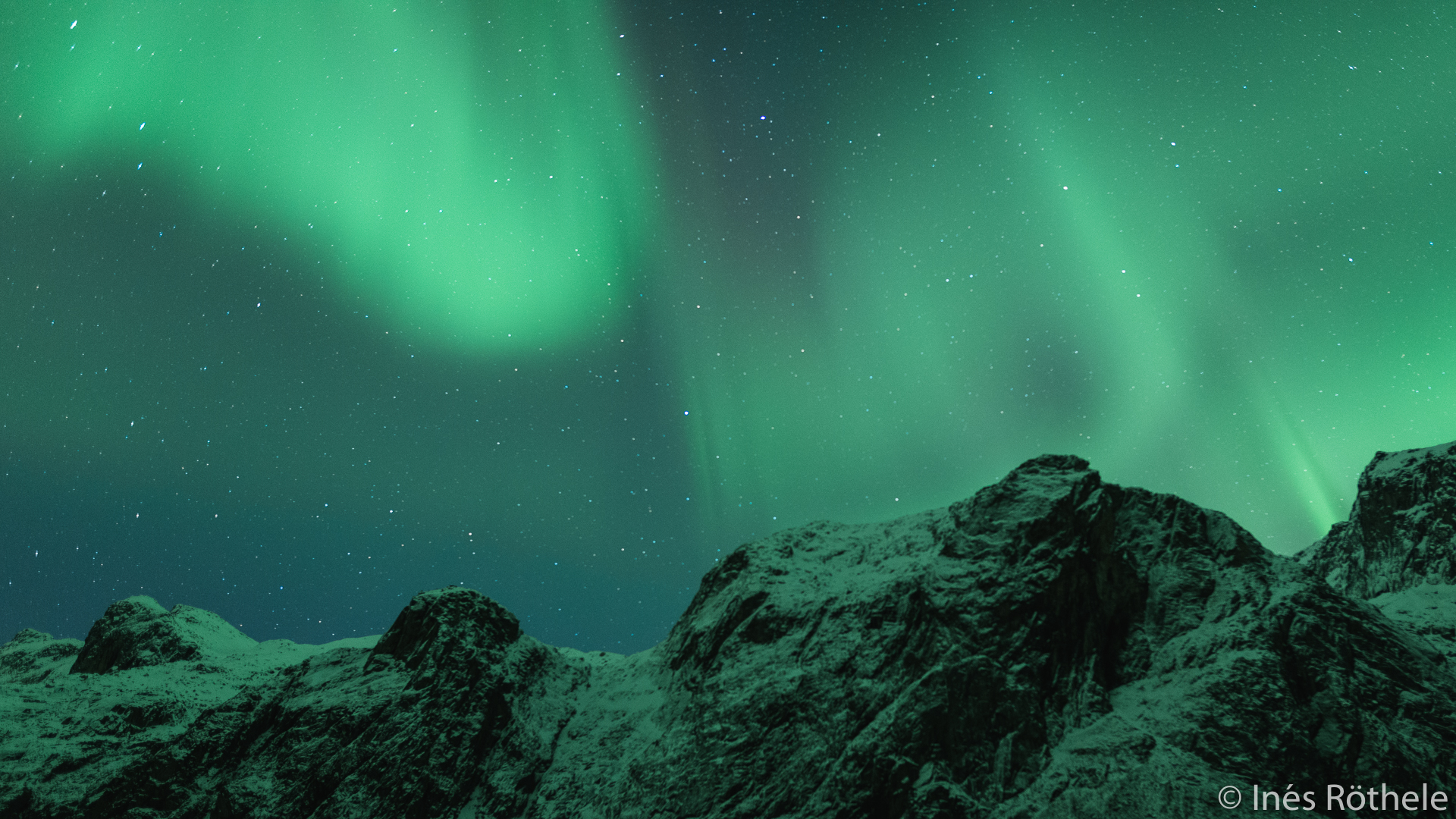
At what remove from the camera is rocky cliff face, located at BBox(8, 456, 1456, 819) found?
123 ft

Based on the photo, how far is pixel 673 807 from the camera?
136 feet

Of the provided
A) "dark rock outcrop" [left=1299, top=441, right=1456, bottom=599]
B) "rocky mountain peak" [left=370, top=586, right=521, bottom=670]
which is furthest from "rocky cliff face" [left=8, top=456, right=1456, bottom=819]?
"dark rock outcrop" [left=1299, top=441, right=1456, bottom=599]

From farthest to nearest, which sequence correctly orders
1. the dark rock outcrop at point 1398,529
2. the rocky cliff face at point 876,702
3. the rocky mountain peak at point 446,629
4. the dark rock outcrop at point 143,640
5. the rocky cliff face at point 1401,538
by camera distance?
the dark rock outcrop at point 1398,529 → the dark rock outcrop at point 143,640 → the rocky cliff face at point 1401,538 → the rocky mountain peak at point 446,629 → the rocky cliff face at point 876,702

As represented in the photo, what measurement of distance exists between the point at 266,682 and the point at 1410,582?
107304 millimetres

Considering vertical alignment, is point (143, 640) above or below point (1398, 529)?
below

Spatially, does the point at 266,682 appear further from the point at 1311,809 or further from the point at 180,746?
the point at 1311,809

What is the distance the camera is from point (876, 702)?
1698 inches

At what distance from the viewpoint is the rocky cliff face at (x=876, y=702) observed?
123 feet

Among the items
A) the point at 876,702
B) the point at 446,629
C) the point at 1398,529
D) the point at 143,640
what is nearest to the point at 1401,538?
the point at 1398,529

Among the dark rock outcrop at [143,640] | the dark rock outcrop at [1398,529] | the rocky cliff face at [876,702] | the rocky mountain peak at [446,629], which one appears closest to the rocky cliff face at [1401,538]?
the dark rock outcrop at [1398,529]

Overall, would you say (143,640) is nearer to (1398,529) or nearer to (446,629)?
(446,629)

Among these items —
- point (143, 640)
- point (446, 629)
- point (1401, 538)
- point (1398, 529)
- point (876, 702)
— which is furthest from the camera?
point (1398, 529)

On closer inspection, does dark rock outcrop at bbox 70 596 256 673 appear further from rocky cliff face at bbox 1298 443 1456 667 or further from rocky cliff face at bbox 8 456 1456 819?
rocky cliff face at bbox 1298 443 1456 667

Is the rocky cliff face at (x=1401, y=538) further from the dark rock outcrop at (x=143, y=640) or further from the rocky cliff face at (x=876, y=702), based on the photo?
the dark rock outcrop at (x=143, y=640)
